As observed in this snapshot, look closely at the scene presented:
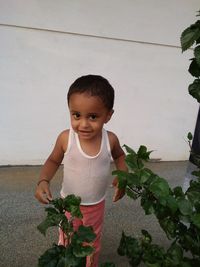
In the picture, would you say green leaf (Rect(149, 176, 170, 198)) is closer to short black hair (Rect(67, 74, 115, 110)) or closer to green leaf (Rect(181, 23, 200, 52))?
green leaf (Rect(181, 23, 200, 52))

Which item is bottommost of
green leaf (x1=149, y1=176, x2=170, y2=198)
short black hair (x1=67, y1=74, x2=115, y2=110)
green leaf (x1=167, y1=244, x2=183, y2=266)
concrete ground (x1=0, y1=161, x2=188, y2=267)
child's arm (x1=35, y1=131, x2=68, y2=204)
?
concrete ground (x1=0, y1=161, x2=188, y2=267)

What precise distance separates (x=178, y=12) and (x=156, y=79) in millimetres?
725

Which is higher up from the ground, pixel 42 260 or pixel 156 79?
pixel 156 79

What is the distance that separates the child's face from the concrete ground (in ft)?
3.70

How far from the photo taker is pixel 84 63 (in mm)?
3879

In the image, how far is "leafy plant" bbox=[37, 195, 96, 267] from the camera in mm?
1057

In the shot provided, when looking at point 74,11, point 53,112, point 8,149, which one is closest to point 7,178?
point 8,149

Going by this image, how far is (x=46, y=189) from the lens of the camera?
173 cm

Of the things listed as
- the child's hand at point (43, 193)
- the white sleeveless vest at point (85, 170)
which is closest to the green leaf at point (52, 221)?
the child's hand at point (43, 193)

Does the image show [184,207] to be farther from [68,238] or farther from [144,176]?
[68,238]

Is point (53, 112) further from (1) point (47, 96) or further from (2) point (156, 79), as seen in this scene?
(2) point (156, 79)

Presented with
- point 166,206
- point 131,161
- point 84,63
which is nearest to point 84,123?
point 131,161

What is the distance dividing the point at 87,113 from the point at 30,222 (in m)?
1.54

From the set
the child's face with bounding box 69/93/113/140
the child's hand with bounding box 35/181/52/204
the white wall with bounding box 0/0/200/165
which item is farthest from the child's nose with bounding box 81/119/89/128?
the white wall with bounding box 0/0/200/165
